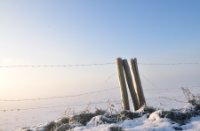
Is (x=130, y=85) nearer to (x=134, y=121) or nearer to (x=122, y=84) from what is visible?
(x=122, y=84)

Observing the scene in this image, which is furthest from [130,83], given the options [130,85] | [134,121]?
[134,121]

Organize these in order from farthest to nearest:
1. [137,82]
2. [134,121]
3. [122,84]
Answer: [137,82]
[122,84]
[134,121]

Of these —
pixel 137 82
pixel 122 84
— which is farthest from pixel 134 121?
pixel 137 82

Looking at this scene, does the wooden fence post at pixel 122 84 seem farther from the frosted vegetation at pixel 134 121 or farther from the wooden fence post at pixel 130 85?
the frosted vegetation at pixel 134 121

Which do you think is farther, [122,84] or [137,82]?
[137,82]

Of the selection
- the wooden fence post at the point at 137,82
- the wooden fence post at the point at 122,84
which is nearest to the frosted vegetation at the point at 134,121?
the wooden fence post at the point at 122,84

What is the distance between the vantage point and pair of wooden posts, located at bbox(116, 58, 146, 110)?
9712 mm

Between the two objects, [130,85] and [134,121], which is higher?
[130,85]

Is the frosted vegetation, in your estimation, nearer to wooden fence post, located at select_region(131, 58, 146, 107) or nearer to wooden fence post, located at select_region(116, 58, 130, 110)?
wooden fence post, located at select_region(116, 58, 130, 110)

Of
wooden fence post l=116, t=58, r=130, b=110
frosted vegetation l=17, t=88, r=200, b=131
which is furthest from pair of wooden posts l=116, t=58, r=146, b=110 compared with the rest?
frosted vegetation l=17, t=88, r=200, b=131

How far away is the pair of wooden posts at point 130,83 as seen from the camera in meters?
9.71

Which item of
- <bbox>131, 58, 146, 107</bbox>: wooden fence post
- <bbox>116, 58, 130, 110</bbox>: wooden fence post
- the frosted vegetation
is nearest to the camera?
the frosted vegetation

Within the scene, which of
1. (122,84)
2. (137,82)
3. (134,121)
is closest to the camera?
(134,121)

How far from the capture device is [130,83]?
995 centimetres
